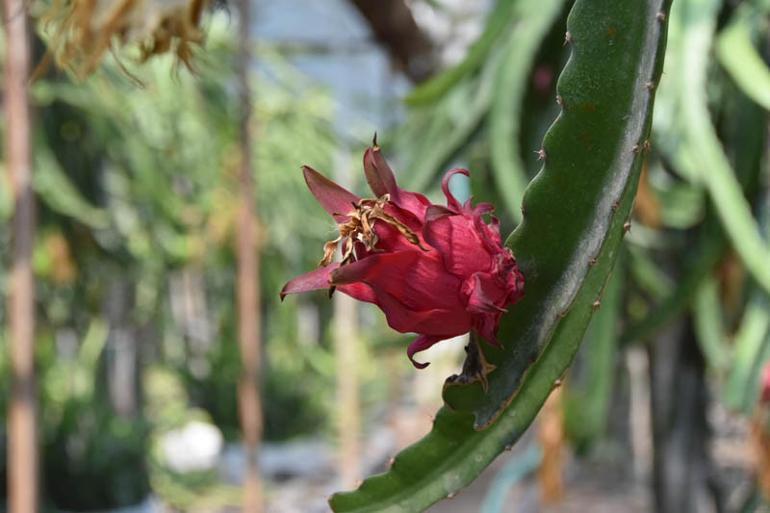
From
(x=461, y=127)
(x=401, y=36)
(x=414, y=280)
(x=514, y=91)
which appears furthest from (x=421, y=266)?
(x=401, y=36)

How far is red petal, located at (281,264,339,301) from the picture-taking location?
13.2 inches

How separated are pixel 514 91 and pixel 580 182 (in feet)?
2.31

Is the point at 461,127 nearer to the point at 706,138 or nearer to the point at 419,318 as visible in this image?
the point at 706,138

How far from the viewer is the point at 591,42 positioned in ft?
1.13

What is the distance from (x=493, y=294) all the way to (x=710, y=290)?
0.92m

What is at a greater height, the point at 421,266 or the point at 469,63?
the point at 421,266

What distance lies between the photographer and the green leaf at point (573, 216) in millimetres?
A: 344

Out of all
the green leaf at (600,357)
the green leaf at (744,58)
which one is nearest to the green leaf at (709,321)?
the green leaf at (600,357)

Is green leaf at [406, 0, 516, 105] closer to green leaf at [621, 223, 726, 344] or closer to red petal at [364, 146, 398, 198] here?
green leaf at [621, 223, 726, 344]

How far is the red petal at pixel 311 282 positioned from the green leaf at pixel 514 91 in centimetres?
66

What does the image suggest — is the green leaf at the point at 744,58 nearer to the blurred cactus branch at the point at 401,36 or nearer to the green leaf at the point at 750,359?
the green leaf at the point at 750,359

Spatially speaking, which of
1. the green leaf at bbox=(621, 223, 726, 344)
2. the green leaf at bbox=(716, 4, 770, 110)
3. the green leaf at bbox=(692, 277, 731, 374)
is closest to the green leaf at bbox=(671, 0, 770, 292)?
the green leaf at bbox=(716, 4, 770, 110)

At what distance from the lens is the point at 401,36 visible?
181 centimetres

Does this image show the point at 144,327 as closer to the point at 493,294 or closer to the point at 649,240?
the point at 649,240
